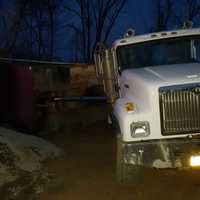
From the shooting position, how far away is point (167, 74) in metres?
7.89

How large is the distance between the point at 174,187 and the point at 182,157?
0.90 meters

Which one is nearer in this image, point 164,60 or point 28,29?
point 164,60

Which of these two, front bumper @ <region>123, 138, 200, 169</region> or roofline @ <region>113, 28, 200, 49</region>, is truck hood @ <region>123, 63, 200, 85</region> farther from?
front bumper @ <region>123, 138, 200, 169</region>

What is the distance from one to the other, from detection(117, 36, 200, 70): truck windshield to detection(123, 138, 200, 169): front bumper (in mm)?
2048

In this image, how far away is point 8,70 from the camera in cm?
1398

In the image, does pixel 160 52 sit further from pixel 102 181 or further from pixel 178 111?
pixel 102 181

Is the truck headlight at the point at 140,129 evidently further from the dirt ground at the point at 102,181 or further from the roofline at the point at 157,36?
the roofline at the point at 157,36

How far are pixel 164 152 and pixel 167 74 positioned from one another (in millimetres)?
1195

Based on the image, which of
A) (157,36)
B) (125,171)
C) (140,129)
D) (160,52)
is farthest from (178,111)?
(157,36)

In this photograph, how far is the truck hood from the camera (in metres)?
7.54

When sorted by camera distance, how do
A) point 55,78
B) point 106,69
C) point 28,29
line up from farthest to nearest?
point 28,29
point 55,78
point 106,69

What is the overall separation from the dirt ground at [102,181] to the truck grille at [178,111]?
903mm

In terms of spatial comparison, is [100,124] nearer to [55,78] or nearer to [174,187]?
[55,78]

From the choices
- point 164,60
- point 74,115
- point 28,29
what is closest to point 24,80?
point 74,115
